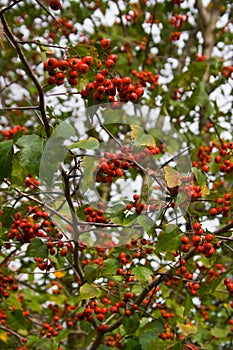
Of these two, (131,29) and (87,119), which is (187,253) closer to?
(87,119)

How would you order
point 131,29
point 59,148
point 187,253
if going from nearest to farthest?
point 59,148
point 187,253
point 131,29

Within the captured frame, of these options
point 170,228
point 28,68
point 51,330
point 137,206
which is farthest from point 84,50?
point 51,330

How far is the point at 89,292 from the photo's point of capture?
2.32 metres

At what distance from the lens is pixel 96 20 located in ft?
17.6

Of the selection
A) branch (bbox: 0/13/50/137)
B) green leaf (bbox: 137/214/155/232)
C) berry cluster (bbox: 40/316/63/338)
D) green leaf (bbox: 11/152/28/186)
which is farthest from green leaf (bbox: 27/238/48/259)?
berry cluster (bbox: 40/316/63/338)

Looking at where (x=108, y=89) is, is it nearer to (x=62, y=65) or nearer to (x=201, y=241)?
(x=62, y=65)

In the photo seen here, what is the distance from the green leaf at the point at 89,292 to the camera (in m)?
2.29

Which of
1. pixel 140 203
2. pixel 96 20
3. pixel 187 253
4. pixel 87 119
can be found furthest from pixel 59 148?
pixel 96 20

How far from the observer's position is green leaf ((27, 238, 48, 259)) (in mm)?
2527

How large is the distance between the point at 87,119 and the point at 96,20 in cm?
334

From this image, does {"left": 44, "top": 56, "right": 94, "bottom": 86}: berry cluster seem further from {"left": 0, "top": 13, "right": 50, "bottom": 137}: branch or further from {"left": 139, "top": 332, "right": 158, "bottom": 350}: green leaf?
{"left": 139, "top": 332, "right": 158, "bottom": 350}: green leaf

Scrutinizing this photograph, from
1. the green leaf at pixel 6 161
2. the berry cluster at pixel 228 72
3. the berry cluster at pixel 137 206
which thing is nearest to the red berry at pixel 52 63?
the green leaf at pixel 6 161

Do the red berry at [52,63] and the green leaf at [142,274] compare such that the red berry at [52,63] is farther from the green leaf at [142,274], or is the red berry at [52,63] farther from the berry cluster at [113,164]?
the green leaf at [142,274]

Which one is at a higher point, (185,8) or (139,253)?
(185,8)
